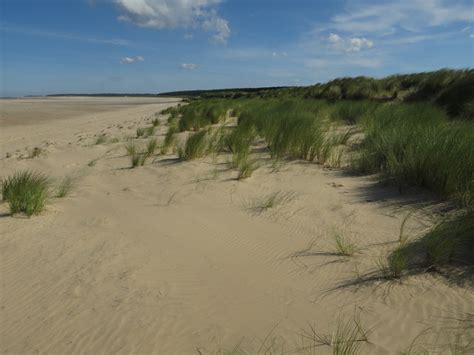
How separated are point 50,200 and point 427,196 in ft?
12.8

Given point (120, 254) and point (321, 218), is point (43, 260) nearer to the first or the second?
point (120, 254)

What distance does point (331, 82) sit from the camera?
1892cm

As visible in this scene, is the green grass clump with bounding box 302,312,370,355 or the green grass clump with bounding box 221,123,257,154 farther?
the green grass clump with bounding box 221,123,257,154

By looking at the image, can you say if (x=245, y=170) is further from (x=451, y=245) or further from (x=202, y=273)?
(x=451, y=245)

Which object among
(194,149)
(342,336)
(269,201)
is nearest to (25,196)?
(269,201)

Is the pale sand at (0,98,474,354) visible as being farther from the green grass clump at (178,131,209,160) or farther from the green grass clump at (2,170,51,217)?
the green grass clump at (178,131,209,160)

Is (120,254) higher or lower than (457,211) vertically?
lower

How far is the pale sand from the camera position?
6.65 ft

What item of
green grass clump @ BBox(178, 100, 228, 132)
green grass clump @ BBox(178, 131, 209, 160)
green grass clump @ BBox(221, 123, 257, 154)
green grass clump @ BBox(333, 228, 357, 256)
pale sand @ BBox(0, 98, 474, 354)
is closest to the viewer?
pale sand @ BBox(0, 98, 474, 354)

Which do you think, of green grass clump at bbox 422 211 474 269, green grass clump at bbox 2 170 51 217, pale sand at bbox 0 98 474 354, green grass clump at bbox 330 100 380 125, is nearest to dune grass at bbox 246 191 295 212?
pale sand at bbox 0 98 474 354

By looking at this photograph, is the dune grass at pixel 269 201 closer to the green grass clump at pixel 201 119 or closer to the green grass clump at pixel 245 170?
the green grass clump at pixel 245 170

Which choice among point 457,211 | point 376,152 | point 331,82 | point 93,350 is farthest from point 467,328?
point 331,82

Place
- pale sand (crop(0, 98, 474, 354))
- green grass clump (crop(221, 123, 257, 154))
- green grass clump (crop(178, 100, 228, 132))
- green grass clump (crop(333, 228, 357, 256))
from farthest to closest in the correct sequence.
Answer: green grass clump (crop(178, 100, 228, 132)) < green grass clump (crop(221, 123, 257, 154)) < green grass clump (crop(333, 228, 357, 256)) < pale sand (crop(0, 98, 474, 354))

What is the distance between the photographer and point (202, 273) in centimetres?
262
